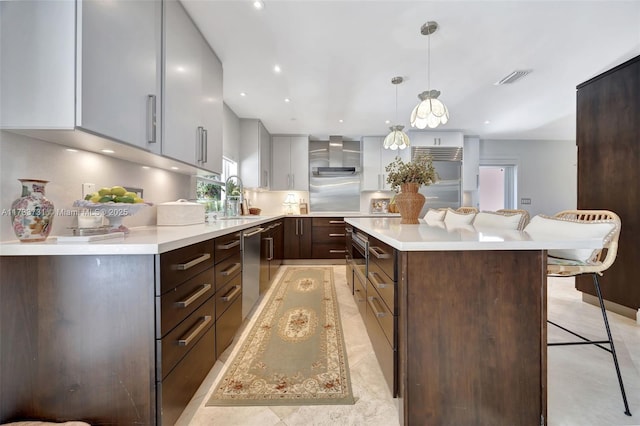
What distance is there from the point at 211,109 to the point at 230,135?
1.47m

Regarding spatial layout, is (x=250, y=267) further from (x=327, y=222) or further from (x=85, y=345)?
(x=327, y=222)

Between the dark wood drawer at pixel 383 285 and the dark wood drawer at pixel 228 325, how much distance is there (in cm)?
97

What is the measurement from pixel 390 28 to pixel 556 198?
19.5 ft

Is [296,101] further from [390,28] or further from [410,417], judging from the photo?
[410,417]

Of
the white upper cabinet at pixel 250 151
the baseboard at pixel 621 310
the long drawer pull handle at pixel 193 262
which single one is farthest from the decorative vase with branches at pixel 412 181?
the white upper cabinet at pixel 250 151

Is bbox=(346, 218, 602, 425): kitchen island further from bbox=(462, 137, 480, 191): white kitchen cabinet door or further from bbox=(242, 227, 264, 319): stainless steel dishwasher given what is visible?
bbox=(462, 137, 480, 191): white kitchen cabinet door

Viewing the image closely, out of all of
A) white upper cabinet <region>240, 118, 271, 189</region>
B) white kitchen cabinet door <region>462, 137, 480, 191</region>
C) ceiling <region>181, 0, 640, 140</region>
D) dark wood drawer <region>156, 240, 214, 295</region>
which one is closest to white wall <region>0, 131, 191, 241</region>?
dark wood drawer <region>156, 240, 214, 295</region>

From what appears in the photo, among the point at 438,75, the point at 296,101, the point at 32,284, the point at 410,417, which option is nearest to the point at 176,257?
the point at 32,284

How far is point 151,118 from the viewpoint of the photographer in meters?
1.39

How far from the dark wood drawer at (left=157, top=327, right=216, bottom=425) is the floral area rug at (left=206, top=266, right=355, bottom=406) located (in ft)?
0.48

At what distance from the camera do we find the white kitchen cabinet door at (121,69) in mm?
1013

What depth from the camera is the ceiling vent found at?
8.57ft

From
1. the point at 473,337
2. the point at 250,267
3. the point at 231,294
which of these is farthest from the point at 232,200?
the point at 473,337

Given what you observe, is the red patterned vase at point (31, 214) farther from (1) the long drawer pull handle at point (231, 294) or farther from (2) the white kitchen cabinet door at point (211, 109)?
(2) the white kitchen cabinet door at point (211, 109)
